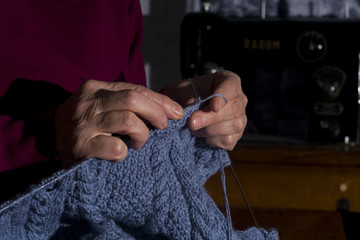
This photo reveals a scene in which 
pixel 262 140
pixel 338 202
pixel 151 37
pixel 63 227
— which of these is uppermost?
pixel 151 37

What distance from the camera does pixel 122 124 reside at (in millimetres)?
509

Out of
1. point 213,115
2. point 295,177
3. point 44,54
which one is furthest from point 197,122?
point 295,177

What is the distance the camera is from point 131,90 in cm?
51

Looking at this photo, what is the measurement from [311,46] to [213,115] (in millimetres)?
927

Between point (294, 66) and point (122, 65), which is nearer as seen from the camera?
point (122, 65)

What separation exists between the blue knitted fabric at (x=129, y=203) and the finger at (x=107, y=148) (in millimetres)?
22

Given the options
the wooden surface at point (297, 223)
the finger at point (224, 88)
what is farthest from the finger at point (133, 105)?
the wooden surface at point (297, 223)

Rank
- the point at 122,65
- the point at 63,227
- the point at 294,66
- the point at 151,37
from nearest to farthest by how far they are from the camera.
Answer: the point at 63,227, the point at 122,65, the point at 294,66, the point at 151,37

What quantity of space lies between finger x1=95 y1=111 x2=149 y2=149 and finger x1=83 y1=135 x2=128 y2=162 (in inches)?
0.4

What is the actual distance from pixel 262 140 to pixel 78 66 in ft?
2.82

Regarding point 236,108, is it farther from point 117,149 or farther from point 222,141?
point 117,149

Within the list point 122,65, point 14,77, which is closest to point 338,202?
point 122,65

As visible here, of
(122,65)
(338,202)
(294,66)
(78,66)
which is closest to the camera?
(78,66)

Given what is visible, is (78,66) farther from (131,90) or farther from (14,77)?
(131,90)
